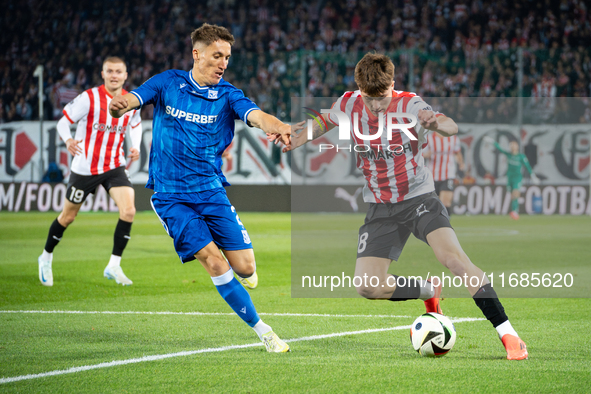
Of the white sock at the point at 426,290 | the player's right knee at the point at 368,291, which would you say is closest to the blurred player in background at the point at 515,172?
the white sock at the point at 426,290

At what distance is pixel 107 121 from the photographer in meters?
8.78

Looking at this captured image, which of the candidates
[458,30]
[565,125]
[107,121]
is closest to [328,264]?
[107,121]

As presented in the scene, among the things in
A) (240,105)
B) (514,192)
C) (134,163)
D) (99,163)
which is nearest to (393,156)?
(240,105)

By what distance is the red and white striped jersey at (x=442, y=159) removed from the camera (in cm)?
1384

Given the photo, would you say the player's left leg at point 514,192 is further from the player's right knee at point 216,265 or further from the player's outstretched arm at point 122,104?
the player's outstretched arm at point 122,104

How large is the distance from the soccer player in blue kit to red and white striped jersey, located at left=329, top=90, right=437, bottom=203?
54 centimetres

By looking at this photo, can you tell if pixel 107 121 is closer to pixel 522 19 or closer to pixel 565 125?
pixel 565 125

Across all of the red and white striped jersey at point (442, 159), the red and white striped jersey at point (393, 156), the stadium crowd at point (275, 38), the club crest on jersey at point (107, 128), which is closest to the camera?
the red and white striped jersey at point (393, 156)

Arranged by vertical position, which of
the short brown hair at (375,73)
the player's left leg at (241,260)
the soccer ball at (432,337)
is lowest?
the soccer ball at (432,337)

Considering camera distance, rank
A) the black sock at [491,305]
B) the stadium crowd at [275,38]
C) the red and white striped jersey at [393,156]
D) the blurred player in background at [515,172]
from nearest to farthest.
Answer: the black sock at [491,305]
the red and white striped jersey at [393,156]
the blurred player in background at [515,172]
the stadium crowd at [275,38]

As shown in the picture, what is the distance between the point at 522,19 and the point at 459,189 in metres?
9.18

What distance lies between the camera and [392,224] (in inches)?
206

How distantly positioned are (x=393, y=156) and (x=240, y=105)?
1.16m

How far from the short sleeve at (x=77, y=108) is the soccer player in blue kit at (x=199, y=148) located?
372 cm
